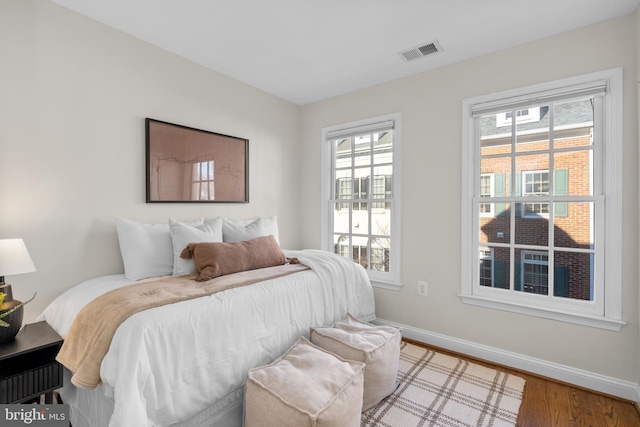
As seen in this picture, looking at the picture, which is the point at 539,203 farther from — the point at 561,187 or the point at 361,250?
the point at 361,250

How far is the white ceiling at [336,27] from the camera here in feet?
6.82

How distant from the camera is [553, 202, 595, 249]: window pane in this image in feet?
7.53

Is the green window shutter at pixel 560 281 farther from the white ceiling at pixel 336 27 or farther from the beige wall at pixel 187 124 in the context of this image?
the white ceiling at pixel 336 27

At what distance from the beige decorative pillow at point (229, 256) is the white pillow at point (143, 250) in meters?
0.16

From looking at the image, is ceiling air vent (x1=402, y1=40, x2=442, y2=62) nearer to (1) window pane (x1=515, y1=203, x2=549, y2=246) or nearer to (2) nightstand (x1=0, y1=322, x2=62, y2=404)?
(1) window pane (x1=515, y1=203, x2=549, y2=246)

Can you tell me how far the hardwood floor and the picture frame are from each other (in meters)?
2.84

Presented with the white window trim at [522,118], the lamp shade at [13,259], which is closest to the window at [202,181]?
the lamp shade at [13,259]

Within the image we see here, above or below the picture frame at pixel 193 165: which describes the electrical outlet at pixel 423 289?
below

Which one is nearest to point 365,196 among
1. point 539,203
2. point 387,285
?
point 387,285

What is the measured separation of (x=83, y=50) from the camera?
221cm

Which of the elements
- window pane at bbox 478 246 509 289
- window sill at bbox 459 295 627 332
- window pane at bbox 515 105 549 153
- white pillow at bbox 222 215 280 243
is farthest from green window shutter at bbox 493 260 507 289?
white pillow at bbox 222 215 280 243

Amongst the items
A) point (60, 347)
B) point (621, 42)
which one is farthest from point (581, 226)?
point (60, 347)

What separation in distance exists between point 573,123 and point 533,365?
184 centimetres

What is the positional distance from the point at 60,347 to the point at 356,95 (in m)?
3.22
